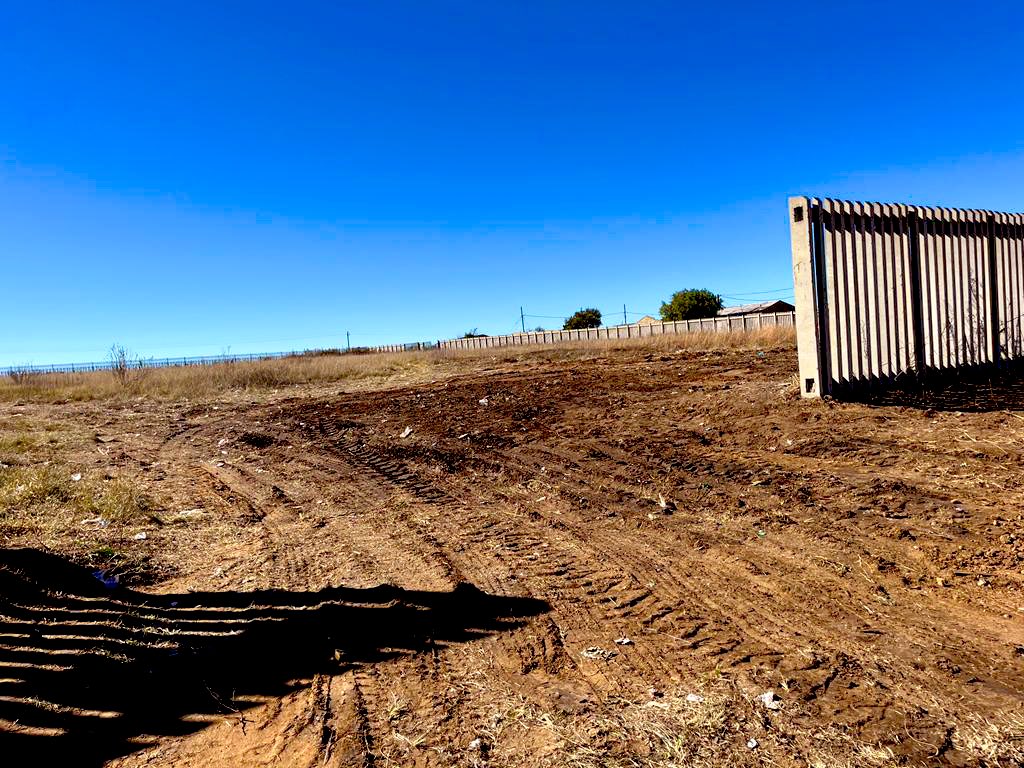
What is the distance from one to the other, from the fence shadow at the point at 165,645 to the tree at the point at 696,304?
5141cm

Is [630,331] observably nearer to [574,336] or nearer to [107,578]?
[574,336]

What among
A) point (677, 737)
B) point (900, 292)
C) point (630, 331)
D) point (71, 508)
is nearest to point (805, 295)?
point (900, 292)

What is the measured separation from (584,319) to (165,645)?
198 feet

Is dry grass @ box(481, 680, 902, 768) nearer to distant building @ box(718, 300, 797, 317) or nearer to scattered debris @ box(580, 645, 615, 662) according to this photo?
scattered debris @ box(580, 645, 615, 662)

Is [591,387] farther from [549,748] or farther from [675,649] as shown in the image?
[549,748]

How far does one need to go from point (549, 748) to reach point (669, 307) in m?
55.2

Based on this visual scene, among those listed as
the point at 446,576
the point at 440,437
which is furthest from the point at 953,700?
the point at 440,437

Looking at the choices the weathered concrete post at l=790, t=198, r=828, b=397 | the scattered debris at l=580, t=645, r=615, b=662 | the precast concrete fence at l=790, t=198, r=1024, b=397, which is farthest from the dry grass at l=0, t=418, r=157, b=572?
the precast concrete fence at l=790, t=198, r=1024, b=397

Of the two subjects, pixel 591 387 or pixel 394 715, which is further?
→ pixel 591 387

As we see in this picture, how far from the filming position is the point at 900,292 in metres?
6.96

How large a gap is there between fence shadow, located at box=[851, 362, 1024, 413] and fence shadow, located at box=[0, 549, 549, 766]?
5.08 metres

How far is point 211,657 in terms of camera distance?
3.02 m

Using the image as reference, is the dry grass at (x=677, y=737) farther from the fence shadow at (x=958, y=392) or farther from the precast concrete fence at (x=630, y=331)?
the precast concrete fence at (x=630, y=331)

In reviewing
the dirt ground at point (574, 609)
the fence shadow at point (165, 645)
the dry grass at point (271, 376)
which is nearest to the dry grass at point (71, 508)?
the dirt ground at point (574, 609)
